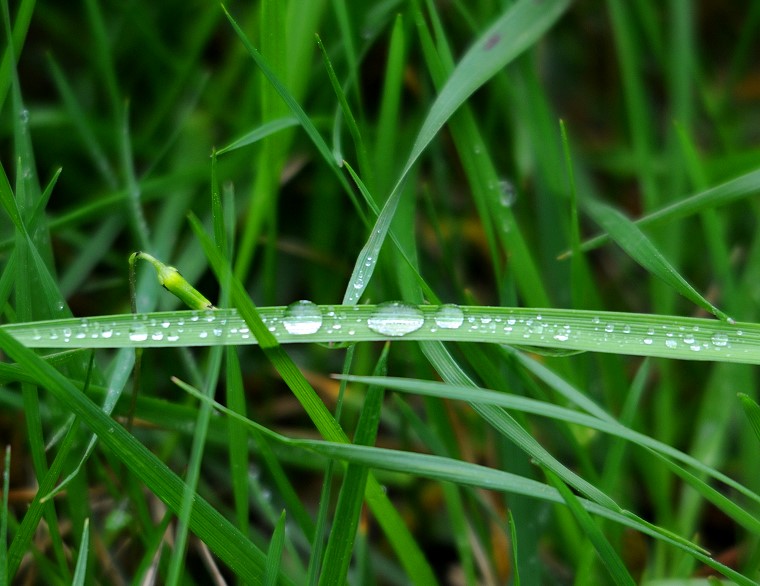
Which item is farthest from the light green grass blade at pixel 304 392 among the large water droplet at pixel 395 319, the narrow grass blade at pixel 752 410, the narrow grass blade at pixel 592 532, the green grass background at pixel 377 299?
the narrow grass blade at pixel 752 410

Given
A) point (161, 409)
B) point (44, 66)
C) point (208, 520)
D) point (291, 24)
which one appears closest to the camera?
point (208, 520)

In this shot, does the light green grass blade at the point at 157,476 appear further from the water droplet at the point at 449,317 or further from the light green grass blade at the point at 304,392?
the water droplet at the point at 449,317

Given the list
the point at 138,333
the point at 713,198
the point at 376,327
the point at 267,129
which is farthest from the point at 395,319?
the point at 713,198

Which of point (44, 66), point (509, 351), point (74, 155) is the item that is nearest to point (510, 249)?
point (509, 351)

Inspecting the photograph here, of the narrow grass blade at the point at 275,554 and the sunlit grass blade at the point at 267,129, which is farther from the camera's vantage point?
the sunlit grass blade at the point at 267,129

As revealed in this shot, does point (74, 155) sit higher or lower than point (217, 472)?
higher

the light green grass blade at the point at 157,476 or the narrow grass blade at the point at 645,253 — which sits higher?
the narrow grass blade at the point at 645,253

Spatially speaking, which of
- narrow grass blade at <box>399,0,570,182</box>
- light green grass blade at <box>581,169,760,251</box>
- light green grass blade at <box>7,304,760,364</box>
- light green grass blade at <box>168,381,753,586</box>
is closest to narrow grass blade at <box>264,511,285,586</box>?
light green grass blade at <box>168,381,753,586</box>

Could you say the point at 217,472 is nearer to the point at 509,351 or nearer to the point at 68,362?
the point at 68,362
